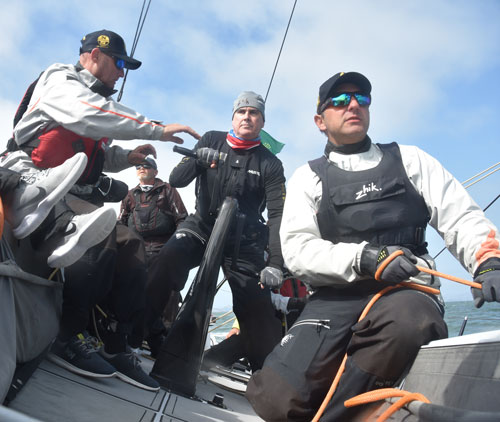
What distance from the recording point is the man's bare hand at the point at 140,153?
3092mm

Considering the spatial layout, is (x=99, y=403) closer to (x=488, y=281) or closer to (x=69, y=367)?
(x=69, y=367)

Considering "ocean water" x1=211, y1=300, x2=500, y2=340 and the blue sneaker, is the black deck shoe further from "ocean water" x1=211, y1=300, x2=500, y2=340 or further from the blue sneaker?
"ocean water" x1=211, y1=300, x2=500, y2=340

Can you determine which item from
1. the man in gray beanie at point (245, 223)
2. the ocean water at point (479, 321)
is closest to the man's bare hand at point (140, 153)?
the man in gray beanie at point (245, 223)

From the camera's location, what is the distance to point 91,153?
111 inches

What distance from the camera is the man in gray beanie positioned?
3.54 m

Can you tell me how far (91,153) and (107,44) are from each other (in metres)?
0.68

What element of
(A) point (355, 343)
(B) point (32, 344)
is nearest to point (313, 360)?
(A) point (355, 343)

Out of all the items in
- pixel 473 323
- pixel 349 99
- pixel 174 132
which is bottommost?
pixel 473 323

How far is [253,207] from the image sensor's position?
393cm

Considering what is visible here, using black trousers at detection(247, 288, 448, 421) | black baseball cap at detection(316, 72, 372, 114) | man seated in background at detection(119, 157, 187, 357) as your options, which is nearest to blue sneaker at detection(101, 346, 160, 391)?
black trousers at detection(247, 288, 448, 421)

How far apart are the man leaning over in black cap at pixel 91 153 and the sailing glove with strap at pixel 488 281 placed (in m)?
1.70

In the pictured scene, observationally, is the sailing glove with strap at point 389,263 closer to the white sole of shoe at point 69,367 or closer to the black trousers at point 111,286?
the black trousers at point 111,286

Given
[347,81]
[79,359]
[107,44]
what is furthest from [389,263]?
[107,44]

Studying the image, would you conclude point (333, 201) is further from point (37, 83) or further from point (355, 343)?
point (37, 83)
